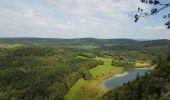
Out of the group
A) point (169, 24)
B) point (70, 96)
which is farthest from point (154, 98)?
point (70, 96)

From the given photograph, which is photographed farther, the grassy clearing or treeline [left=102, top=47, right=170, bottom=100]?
the grassy clearing

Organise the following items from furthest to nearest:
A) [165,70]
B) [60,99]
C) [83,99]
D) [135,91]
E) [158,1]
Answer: [60,99] < [83,99] < [135,91] < [165,70] < [158,1]

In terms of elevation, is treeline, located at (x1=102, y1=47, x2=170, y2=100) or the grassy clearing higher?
treeline, located at (x1=102, y1=47, x2=170, y2=100)

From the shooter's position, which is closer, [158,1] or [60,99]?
[158,1]

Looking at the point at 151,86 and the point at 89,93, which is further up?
the point at 151,86

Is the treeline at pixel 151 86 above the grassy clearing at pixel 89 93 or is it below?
above

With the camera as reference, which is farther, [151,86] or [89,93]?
[89,93]

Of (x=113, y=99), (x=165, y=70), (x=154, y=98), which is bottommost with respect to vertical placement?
(x=113, y=99)

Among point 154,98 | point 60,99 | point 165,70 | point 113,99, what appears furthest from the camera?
point 60,99

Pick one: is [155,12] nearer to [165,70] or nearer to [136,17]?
[136,17]

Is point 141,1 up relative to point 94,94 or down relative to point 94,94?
up

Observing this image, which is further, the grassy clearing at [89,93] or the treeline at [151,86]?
the grassy clearing at [89,93]
